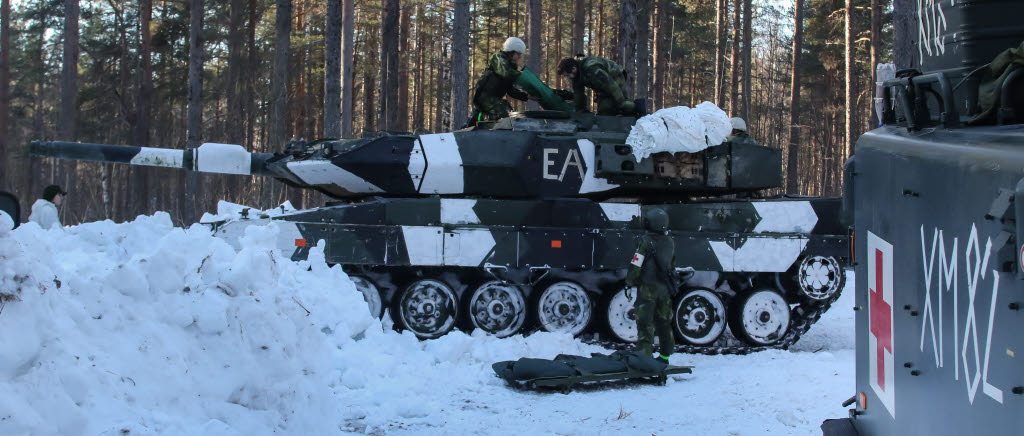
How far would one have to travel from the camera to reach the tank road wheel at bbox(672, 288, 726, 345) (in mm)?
10156

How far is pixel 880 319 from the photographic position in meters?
3.29

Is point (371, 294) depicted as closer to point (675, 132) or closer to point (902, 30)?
point (675, 132)

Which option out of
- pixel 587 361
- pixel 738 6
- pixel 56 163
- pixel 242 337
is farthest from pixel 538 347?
pixel 56 163

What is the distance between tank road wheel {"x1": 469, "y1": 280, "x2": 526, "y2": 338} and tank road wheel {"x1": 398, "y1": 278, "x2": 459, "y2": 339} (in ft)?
1.18

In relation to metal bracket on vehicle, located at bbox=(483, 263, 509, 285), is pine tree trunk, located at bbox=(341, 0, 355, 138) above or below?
above

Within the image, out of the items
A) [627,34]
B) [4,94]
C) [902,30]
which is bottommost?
[4,94]

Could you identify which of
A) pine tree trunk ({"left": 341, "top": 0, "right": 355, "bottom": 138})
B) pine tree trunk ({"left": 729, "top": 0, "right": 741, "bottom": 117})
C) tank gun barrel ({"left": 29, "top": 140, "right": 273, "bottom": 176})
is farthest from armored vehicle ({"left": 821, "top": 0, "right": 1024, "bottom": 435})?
pine tree trunk ({"left": 729, "top": 0, "right": 741, "bottom": 117})

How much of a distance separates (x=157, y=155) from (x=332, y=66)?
6.72 m

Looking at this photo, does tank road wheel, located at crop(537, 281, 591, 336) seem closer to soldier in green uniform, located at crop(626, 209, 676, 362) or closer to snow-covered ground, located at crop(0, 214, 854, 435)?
snow-covered ground, located at crop(0, 214, 854, 435)

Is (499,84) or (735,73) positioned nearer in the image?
(499,84)

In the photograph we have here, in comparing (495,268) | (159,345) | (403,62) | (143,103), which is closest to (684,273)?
(495,268)

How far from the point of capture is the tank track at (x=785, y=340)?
9.80m

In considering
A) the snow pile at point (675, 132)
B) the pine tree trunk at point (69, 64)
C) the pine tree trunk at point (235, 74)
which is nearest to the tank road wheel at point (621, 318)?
the snow pile at point (675, 132)

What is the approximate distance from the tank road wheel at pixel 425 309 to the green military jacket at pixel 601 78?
3.12 metres
